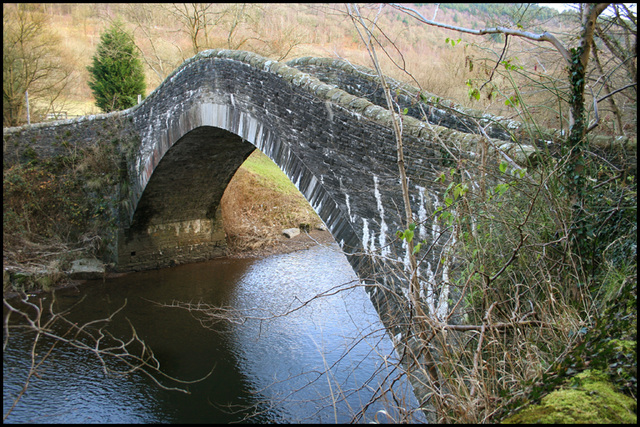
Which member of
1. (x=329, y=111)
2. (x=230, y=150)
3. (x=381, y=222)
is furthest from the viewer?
(x=230, y=150)

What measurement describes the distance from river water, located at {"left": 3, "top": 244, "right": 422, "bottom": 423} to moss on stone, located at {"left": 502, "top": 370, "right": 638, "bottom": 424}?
81.1 inches

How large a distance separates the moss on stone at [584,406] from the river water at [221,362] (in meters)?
2.06

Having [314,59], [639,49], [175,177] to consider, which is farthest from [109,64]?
[639,49]

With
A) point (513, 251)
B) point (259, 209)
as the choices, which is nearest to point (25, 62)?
point (259, 209)

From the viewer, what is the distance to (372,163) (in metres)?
5.43

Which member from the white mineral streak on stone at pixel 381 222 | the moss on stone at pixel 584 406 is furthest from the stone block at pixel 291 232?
the moss on stone at pixel 584 406

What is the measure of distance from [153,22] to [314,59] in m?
10.8

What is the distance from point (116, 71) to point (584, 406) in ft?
58.5

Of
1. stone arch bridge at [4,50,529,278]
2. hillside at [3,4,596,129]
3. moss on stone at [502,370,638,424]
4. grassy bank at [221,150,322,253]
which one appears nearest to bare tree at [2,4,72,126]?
hillside at [3,4,596,129]

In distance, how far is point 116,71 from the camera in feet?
54.9

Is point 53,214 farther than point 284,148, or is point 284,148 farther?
point 53,214

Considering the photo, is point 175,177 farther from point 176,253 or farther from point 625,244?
point 625,244

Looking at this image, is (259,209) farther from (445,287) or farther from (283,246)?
(445,287)

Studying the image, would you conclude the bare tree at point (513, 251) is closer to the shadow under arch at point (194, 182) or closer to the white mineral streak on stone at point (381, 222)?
the white mineral streak on stone at point (381, 222)
